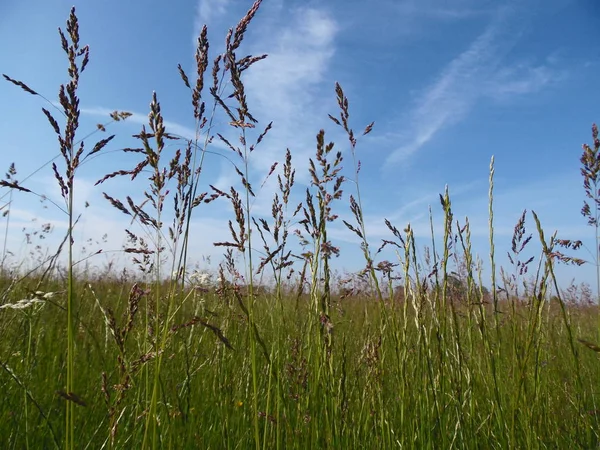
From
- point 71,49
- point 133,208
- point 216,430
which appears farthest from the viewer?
point 216,430

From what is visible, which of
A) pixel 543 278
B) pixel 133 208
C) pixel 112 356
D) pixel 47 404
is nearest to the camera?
pixel 133 208

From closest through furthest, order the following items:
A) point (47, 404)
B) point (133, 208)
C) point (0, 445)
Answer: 1. point (133, 208)
2. point (0, 445)
3. point (47, 404)

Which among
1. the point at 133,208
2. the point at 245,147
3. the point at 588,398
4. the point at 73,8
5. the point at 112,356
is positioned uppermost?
the point at 73,8

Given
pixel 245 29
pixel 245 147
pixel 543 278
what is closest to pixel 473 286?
pixel 543 278

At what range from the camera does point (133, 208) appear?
1506 millimetres

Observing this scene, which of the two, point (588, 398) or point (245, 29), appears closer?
point (245, 29)

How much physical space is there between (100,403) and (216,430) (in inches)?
28.0

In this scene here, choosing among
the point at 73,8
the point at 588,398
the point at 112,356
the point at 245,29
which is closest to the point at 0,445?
the point at 112,356

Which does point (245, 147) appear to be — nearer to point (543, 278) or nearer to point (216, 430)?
point (543, 278)

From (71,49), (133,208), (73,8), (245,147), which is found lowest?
(133,208)

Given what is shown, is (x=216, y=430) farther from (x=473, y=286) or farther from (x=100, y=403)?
(x=473, y=286)

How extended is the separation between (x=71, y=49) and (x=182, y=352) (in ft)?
7.85

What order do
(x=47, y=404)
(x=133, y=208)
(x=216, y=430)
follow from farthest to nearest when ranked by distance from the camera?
(x=47, y=404)
(x=216, y=430)
(x=133, y=208)

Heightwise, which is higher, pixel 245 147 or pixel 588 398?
pixel 245 147
